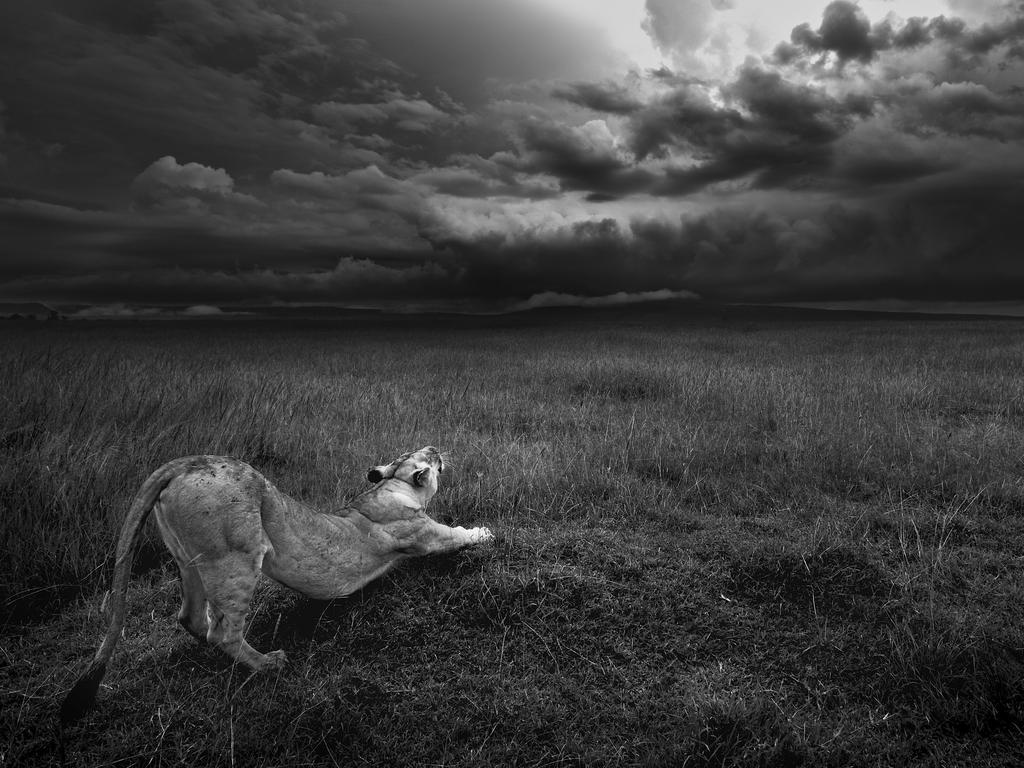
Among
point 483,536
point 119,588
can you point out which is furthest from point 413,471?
point 119,588

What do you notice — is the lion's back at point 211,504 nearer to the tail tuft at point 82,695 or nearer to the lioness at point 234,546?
the lioness at point 234,546

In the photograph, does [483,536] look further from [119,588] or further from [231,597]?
[119,588]

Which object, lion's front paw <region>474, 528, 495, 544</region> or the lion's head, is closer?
the lion's head

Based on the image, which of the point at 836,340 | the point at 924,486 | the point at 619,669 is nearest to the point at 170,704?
the point at 619,669

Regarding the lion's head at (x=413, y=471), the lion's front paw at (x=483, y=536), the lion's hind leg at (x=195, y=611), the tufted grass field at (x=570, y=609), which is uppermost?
the lion's head at (x=413, y=471)

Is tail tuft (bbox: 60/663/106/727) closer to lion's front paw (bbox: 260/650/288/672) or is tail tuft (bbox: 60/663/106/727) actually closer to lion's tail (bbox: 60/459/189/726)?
lion's tail (bbox: 60/459/189/726)

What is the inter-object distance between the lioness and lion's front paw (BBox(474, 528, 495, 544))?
0.78 metres

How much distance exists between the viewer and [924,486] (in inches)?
272

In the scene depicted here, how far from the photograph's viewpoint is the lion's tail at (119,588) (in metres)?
3.11

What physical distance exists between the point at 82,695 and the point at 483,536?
109 inches

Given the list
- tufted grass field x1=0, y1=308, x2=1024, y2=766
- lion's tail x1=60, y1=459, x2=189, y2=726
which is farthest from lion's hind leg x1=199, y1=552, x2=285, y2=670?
lion's tail x1=60, y1=459, x2=189, y2=726

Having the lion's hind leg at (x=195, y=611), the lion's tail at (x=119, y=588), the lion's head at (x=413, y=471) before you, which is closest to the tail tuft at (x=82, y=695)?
the lion's tail at (x=119, y=588)

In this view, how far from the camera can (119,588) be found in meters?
3.18

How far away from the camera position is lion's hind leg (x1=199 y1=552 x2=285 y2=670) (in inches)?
128
